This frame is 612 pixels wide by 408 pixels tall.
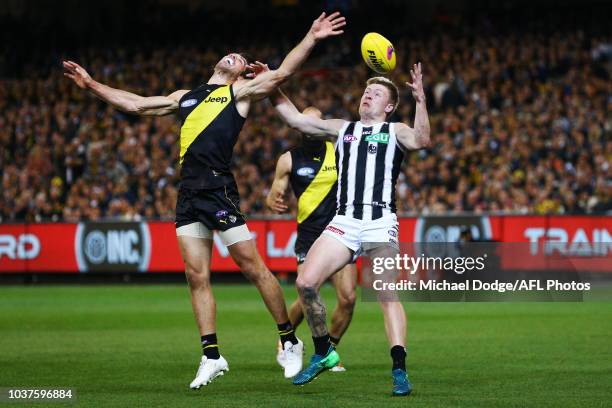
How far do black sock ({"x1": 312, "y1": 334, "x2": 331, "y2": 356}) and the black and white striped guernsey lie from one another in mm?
1035

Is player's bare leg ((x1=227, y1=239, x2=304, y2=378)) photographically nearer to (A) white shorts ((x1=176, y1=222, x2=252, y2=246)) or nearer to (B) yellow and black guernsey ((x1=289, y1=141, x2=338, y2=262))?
(A) white shorts ((x1=176, y1=222, x2=252, y2=246))

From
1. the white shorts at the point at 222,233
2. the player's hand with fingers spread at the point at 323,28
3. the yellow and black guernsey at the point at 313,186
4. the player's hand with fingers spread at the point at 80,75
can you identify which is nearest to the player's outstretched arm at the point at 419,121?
the player's hand with fingers spread at the point at 323,28

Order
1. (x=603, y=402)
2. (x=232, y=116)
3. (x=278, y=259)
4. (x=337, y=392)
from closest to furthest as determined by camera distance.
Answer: (x=603, y=402)
(x=337, y=392)
(x=232, y=116)
(x=278, y=259)

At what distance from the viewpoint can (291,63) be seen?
9.06 metres

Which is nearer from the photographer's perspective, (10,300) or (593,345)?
(593,345)

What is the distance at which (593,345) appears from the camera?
12.3 metres

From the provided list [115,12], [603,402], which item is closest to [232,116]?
[603,402]

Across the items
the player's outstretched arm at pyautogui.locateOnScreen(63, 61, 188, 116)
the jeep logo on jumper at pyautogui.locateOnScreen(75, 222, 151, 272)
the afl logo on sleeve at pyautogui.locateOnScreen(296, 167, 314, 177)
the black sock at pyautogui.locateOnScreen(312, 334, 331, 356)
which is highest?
the jeep logo on jumper at pyautogui.locateOnScreen(75, 222, 151, 272)

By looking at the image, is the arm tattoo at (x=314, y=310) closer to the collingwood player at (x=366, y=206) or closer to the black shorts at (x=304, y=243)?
the collingwood player at (x=366, y=206)

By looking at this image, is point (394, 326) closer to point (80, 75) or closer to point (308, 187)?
point (308, 187)

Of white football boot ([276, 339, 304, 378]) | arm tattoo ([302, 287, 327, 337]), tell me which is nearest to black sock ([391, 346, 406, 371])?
arm tattoo ([302, 287, 327, 337])

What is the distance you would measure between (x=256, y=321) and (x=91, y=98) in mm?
16847

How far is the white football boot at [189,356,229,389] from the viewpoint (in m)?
8.84

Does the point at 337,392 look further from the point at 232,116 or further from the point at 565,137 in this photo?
the point at 565,137
